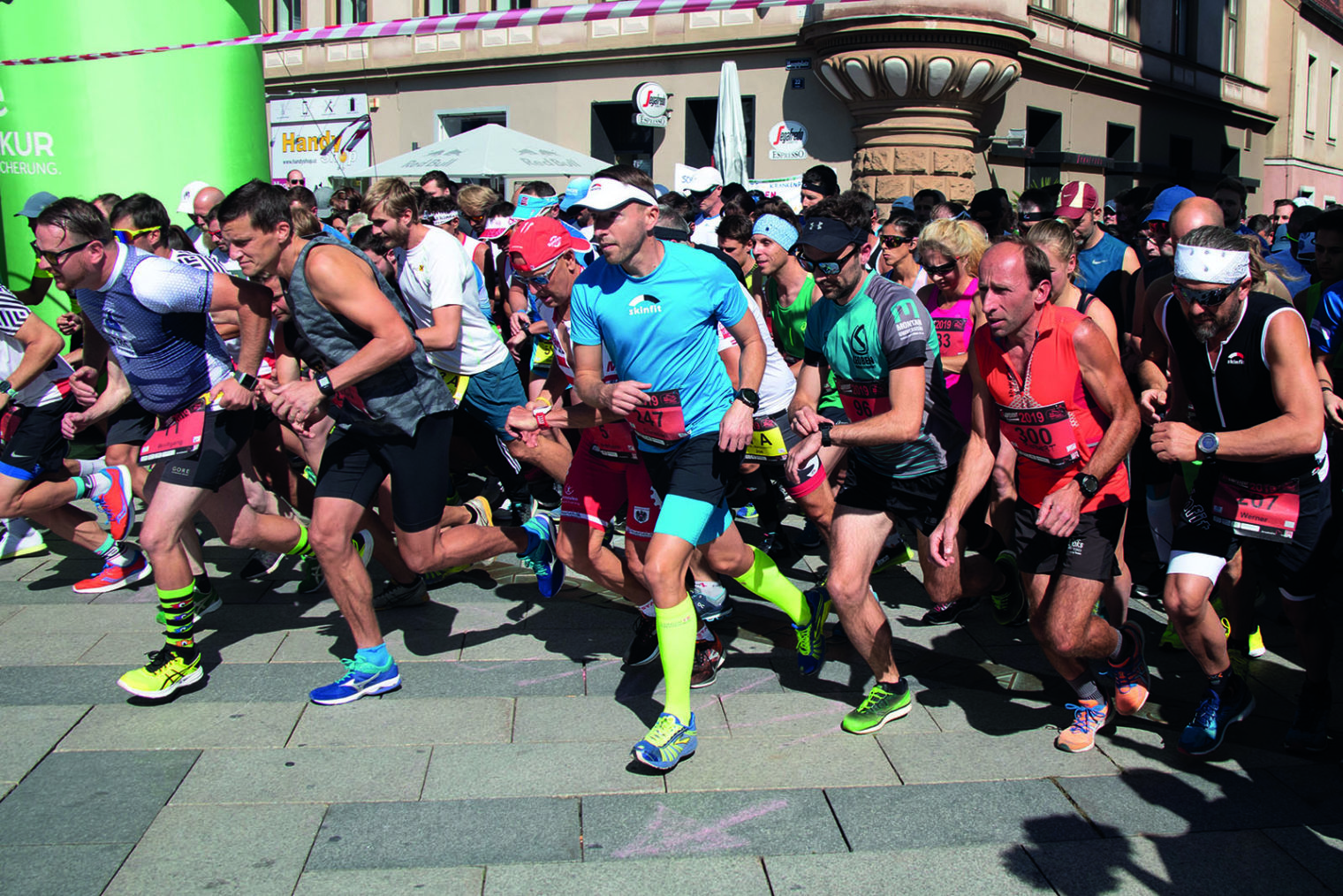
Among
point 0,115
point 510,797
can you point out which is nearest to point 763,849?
point 510,797

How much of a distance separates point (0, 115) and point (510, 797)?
319 inches

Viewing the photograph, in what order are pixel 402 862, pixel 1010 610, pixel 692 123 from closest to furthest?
pixel 402 862
pixel 1010 610
pixel 692 123

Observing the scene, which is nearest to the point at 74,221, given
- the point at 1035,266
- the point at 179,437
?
the point at 179,437

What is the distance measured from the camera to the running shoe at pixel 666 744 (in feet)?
12.9

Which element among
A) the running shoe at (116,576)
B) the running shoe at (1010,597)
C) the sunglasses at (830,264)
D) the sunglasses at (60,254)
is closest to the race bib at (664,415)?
the sunglasses at (830,264)

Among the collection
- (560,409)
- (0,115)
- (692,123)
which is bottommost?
(560,409)

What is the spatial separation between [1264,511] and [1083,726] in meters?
1.01

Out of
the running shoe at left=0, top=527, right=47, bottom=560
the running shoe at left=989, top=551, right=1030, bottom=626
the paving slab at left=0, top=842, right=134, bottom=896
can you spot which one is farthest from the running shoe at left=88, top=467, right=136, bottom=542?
the running shoe at left=989, top=551, right=1030, bottom=626

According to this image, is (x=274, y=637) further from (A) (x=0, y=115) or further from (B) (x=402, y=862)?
(A) (x=0, y=115)

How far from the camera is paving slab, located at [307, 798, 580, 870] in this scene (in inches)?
134

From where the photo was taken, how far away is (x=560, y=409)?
15.6ft

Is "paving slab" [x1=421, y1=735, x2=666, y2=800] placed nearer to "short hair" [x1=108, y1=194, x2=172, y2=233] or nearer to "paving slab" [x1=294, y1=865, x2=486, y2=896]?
"paving slab" [x1=294, y1=865, x2=486, y2=896]

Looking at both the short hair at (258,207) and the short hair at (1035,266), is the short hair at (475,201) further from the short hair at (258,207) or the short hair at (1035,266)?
the short hair at (1035,266)

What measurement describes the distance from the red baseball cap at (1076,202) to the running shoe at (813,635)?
3066 millimetres
